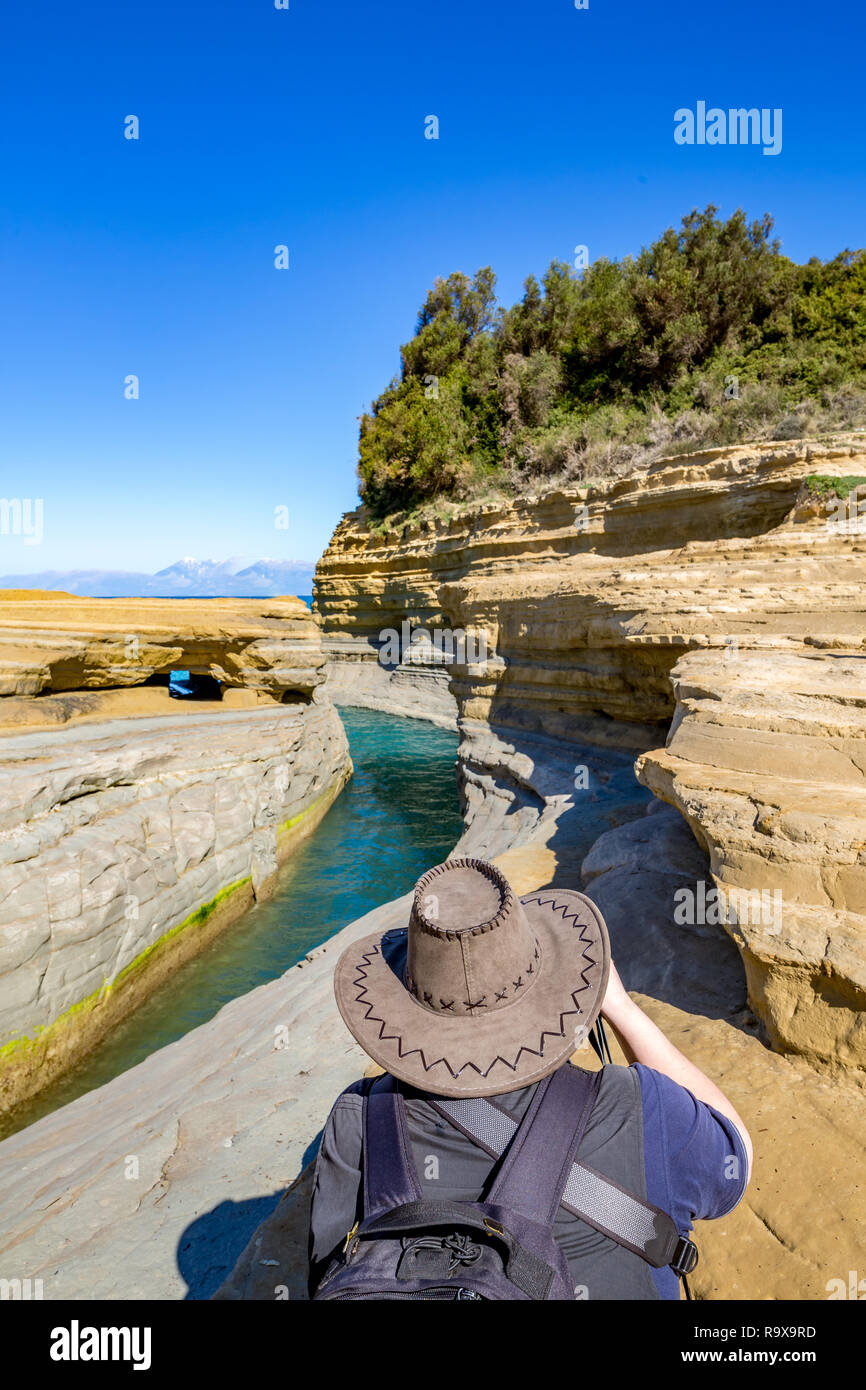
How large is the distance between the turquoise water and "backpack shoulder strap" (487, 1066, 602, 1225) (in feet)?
21.7

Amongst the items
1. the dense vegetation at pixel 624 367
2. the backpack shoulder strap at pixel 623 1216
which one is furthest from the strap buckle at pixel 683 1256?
the dense vegetation at pixel 624 367

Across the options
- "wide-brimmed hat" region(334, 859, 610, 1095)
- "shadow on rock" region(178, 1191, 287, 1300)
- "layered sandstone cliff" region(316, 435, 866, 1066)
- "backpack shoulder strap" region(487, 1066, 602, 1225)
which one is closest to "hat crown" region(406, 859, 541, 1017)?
"wide-brimmed hat" region(334, 859, 610, 1095)

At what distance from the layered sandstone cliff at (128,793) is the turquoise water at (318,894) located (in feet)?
0.79

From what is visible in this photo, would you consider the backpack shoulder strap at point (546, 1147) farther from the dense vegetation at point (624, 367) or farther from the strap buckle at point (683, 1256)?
the dense vegetation at point (624, 367)

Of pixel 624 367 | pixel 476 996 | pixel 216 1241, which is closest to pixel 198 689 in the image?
pixel 216 1241

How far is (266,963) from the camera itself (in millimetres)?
9234

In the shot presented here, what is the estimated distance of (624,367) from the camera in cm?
2588

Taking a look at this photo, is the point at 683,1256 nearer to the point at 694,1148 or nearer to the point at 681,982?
the point at 694,1148

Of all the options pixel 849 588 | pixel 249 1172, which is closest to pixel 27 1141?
pixel 249 1172

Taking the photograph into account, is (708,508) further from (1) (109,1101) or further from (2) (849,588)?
(1) (109,1101)

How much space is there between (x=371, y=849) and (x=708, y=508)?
30.2ft

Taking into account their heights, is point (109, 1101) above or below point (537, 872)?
below

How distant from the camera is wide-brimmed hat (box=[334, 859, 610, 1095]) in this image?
1509 mm

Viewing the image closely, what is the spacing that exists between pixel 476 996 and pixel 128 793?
8.41 m
